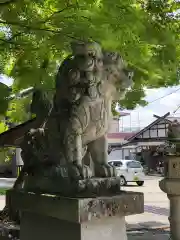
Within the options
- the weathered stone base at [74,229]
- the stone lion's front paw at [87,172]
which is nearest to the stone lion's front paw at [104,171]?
the stone lion's front paw at [87,172]

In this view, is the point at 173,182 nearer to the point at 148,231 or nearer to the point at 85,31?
the point at 148,231

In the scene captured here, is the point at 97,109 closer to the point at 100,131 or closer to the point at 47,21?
the point at 100,131

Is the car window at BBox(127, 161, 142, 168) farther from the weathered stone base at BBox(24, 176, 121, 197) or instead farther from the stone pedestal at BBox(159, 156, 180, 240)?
the weathered stone base at BBox(24, 176, 121, 197)

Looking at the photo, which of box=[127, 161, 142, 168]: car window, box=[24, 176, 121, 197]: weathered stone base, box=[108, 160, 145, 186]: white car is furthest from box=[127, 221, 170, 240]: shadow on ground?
box=[127, 161, 142, 168]: car window

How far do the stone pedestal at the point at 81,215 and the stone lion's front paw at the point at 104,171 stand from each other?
27 cm

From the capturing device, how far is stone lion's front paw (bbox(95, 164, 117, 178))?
3.77m

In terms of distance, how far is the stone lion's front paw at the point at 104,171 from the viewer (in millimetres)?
3766

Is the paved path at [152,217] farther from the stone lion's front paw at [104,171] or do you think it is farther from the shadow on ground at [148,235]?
the stone lion's front paw at [104,171]

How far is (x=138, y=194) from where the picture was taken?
357 centimetres

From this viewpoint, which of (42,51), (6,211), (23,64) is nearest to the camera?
(42,51)

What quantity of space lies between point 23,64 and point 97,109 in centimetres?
190

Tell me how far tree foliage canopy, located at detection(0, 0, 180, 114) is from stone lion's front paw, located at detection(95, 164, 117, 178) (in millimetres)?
1175

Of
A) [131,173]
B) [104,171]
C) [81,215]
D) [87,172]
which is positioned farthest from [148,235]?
[131,173]

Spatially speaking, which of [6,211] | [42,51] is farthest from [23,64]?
[6,211]
